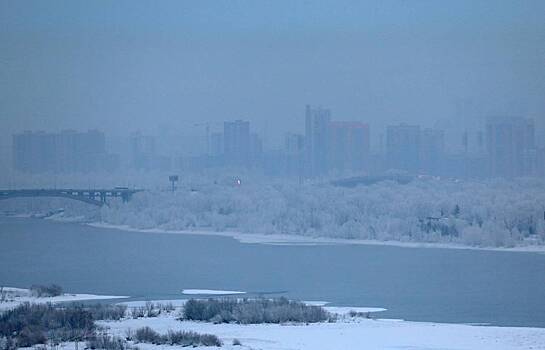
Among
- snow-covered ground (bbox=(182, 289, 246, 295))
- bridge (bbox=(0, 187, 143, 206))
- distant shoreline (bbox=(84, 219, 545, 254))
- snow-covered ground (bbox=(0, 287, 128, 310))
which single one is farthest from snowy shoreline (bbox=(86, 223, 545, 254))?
snow-covered ground (bbox=(0, 287, 128, 310))

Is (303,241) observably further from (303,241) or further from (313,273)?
(313,273)

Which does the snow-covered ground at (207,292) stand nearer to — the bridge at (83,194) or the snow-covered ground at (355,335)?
the snow-covered ground at (355,335)

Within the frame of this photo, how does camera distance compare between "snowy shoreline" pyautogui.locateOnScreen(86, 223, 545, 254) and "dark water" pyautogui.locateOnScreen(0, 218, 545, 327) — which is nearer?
"dark water" pyautogui.locateOnScreen(0, 218, 545, 327)

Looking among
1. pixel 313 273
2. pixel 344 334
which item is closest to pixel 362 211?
pixel 313 273

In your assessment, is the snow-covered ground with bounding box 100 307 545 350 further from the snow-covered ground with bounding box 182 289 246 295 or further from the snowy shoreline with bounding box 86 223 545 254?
the snowy shoreline with bounding box 86 223 545 254

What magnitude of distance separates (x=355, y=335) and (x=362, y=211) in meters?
50.5

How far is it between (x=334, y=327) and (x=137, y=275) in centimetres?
1693

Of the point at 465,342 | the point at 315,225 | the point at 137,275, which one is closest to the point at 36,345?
the point at 465,342

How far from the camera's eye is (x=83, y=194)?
234ft

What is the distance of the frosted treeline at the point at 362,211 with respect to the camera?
50.8 metres

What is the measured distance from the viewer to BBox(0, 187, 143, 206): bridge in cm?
6600

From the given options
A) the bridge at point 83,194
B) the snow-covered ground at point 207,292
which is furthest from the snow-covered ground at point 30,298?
the bridge at point 83,194

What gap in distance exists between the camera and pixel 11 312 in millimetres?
14539

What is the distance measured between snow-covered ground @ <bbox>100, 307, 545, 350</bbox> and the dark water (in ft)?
10.8
